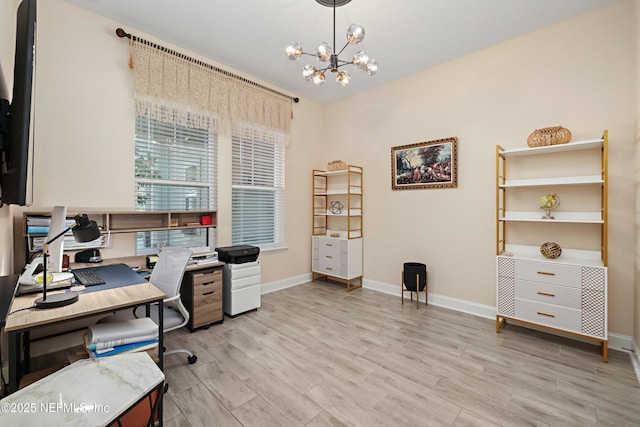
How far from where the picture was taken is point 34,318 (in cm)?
133

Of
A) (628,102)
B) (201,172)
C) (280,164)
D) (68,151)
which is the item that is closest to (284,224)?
(280,164)

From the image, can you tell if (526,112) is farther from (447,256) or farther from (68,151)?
(68,151)

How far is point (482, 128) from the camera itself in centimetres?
333

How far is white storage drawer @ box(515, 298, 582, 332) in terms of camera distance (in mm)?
2431

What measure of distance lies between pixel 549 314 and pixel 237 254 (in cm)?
320

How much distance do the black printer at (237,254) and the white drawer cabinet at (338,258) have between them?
54.8 inches

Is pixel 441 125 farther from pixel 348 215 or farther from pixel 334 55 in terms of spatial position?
pixel 334 55

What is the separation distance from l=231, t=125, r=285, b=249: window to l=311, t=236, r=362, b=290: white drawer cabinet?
0.64 metres

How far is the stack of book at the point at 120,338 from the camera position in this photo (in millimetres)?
1597

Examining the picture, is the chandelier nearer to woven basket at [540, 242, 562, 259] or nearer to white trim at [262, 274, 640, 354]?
woven basket at [540, 242, 562, 259]

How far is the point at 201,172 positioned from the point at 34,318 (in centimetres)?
242

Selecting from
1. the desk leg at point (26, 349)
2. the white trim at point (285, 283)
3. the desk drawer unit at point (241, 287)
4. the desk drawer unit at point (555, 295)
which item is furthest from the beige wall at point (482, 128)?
the desk leg at point (26, 349)

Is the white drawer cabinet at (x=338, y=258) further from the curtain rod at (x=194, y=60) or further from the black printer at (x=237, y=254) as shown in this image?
the curtain rod at (x=194, y=60)

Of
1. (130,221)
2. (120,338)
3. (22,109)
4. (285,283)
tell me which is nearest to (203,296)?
(130,221)
